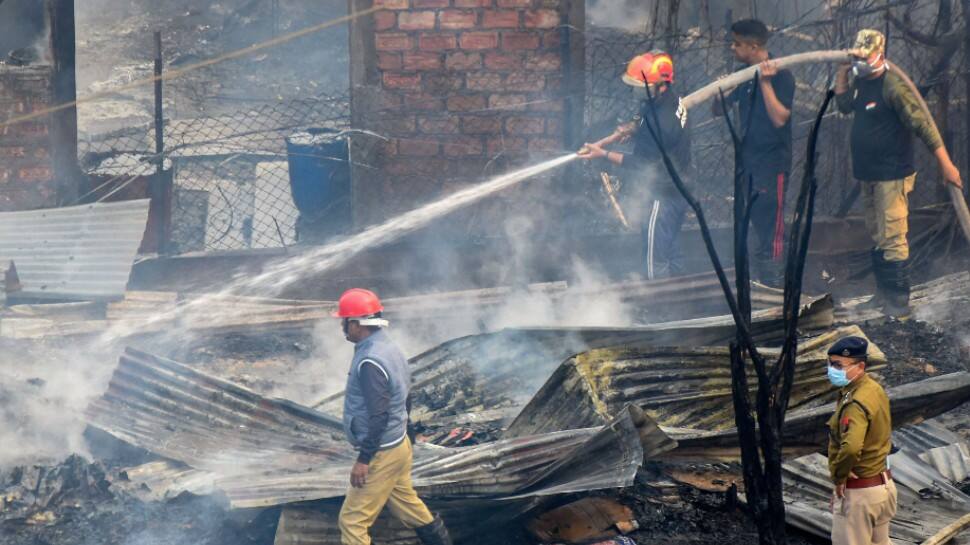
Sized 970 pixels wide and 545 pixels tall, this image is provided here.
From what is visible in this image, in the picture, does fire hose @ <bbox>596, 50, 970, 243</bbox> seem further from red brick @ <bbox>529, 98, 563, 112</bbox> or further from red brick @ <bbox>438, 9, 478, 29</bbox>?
red brick @ <bbox>438, 9, 478, 29</bbox>

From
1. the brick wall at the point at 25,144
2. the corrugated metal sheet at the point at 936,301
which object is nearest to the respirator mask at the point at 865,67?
the corrugated metal sheet at the point at 936,301

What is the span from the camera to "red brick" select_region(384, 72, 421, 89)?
344 inches

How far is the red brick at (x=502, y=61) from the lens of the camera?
8727mm

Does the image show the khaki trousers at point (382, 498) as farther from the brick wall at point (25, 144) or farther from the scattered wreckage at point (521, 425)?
the brick wall at point (25, 144)

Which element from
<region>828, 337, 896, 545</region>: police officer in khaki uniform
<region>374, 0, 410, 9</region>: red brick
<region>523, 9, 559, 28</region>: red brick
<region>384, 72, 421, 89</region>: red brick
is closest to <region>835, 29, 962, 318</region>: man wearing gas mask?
<region>523, 9, 559, 28</region>: red brick

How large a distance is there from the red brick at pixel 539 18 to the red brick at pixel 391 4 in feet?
3.26

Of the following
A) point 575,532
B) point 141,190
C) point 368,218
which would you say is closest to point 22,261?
point 141,190

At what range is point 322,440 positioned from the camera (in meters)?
6.25

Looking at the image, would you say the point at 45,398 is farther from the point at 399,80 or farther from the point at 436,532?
the point at 399,80

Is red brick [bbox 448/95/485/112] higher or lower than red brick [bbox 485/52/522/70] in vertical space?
lower

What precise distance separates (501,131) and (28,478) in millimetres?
4626

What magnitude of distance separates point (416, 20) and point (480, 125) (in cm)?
100

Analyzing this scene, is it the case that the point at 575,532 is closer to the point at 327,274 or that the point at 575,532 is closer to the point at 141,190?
the point at 327,274

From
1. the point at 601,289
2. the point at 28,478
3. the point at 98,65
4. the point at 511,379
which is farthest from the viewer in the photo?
the point at 98,65
